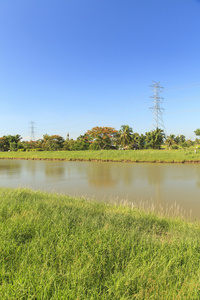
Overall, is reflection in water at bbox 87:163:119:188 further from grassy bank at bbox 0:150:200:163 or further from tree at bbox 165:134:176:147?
tree at bbox 165:134:176:147

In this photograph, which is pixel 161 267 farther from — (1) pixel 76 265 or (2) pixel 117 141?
(2) pixel 117 141

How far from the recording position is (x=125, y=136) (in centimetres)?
Answer: 2695

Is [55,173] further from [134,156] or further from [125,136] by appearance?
[125,136]

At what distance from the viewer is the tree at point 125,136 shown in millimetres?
27078

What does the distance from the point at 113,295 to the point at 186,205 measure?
12.4ft

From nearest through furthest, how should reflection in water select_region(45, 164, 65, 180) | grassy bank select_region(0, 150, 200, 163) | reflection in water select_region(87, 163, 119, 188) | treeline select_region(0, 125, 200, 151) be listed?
reflection in water select_region(87, 163, 119, 188) → reflection in water select_region(45, 164, 65, 180) → grassy bank select_region(0, 150, 200, 163) → treeline select_region(0, 125, 200, 151)

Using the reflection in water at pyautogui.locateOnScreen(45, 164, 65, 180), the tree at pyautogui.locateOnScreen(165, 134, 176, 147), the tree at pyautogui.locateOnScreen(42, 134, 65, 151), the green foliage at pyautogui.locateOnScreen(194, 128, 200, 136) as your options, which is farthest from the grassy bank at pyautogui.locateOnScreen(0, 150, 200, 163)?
the green foliage at pyautogui.locateOnScreen(194, 128, 200, 136)

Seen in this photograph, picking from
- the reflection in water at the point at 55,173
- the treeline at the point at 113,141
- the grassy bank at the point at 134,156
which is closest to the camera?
the reflection in water at the point at 55,173

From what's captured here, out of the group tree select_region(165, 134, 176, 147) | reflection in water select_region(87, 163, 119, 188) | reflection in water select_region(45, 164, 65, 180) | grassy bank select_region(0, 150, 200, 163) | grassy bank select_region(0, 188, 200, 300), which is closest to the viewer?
grassy bank select_region(0, 188, 200, 300)

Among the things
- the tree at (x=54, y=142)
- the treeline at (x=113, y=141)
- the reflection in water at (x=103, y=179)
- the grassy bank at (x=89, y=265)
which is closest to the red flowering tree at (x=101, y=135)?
the treeline at (x=113, y=141)

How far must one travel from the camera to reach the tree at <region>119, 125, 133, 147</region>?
88.8 feet

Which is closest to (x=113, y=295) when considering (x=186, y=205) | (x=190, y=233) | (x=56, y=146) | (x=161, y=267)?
(x=161, y=267)

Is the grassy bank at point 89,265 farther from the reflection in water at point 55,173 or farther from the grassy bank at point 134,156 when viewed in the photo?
the grassy bank at point 134,156

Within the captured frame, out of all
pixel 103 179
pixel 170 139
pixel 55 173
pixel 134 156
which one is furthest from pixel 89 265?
pixel 170 139
